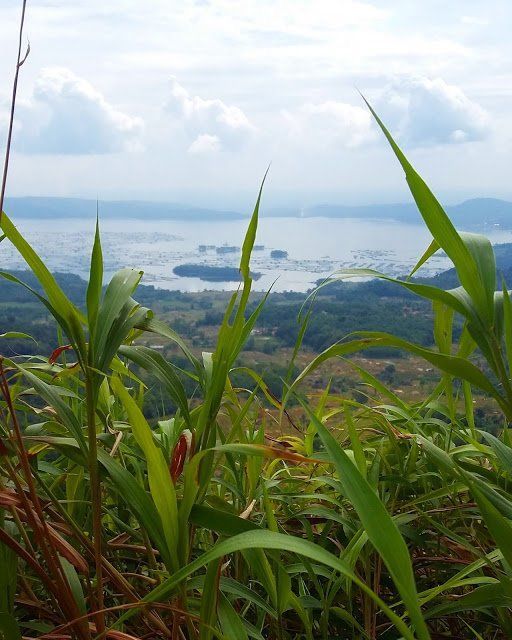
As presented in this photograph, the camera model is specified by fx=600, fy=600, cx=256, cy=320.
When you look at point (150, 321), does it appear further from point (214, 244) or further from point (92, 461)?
point (214, 244)

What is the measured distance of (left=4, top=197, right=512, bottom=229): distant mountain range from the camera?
44.9ft

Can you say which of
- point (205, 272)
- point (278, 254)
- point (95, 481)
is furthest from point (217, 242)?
point (95, 481)

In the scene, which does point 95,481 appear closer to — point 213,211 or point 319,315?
point 319,315

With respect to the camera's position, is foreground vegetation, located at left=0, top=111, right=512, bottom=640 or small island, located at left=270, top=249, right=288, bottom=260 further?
small island, located at left=270, top=249, right=288, bottom=260

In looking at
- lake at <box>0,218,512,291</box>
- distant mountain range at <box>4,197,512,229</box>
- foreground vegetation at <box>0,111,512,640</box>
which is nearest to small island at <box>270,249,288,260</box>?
lake at <box>0,218,512,291</box>

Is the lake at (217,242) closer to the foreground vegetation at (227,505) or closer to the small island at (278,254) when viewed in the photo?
the small island at (278,254)

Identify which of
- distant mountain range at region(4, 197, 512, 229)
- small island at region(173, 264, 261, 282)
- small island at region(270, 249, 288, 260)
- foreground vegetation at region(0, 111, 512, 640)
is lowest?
small island at region(173, 264, 261, 282)

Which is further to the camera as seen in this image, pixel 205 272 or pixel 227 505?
pixel 205 272

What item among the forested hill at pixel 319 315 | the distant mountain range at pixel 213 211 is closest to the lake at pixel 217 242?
the distant mountain range at pixel 213 211

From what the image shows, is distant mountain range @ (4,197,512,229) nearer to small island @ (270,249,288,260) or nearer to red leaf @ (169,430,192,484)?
small island @ (270,249,288,260)

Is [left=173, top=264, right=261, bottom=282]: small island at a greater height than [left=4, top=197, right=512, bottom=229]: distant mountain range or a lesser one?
lesser

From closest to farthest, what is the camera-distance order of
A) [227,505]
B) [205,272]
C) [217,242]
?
[227,505]
[205,272]
[217,242]

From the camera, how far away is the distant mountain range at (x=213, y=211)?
44.9 feet

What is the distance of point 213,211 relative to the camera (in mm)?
18297
